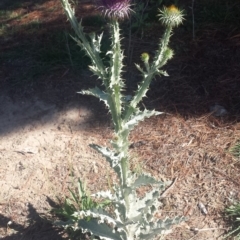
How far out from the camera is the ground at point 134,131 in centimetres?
320

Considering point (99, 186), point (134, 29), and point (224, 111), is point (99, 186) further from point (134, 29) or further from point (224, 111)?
point (134, 29)

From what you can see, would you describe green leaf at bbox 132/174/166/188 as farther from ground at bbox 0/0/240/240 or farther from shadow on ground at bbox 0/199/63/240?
shadow on ground at bbox 0/199/63/240

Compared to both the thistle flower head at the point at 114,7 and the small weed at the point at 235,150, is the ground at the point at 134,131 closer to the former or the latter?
the small weed at the point at 235,150

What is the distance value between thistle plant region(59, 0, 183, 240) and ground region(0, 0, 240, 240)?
451 millimetres

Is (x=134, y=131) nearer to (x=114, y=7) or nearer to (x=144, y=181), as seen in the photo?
(x=144, y=181)

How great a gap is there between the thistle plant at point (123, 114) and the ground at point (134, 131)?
0.45 metres

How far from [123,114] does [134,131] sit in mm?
1331

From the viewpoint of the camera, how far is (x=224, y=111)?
3.75 m

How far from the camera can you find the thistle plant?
2076mm

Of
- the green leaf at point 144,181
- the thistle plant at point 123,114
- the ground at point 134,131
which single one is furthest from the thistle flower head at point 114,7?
the ground at point 134,131

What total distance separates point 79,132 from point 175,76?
995 millimetres

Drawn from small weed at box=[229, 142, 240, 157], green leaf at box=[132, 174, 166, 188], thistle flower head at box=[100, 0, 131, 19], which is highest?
thistle flower head at box=[100, 0, 131, 19]

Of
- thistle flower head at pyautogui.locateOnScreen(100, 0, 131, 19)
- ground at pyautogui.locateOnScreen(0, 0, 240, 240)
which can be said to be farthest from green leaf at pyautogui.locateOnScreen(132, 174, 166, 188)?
thistle flower head at pyautogui.locateOnScreen(100, 0, 131, 19)

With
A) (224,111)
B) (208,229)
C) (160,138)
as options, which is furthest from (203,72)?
(208,229)
